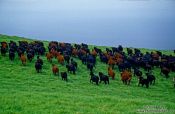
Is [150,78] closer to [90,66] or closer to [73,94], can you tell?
[90,66]

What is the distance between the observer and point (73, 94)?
28.3 metres

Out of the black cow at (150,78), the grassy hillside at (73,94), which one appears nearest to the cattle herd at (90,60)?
the black cow at (150,78)

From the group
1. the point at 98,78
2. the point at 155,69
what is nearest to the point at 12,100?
the point at 98,78

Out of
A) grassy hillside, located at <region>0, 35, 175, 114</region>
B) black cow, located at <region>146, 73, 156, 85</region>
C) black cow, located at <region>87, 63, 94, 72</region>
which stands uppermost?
black cow, located at <region>87, 63, 94, 72</region>

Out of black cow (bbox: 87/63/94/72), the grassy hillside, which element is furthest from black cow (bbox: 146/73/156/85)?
black cow (bbox: 87/63/94/72)

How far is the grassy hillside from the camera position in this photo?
21277 mm

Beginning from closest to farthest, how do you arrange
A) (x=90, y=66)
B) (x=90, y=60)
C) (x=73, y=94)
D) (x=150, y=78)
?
(x=73, y=94)
(x=150, y=78)
(x=90, y=66)
(x=90, y=60)

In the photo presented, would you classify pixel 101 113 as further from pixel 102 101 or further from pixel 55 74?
pixel 55 74

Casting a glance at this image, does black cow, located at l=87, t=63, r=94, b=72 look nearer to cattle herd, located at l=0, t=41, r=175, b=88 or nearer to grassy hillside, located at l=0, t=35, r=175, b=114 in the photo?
cattle herd, located at l=0, t=41, r=175, b=88

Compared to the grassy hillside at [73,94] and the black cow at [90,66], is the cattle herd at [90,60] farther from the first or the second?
the grassy hillside at [73,94]

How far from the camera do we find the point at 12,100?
2206 centimetres

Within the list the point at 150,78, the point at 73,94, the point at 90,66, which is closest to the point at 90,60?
the point at 90,66

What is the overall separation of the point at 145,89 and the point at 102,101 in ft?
38.2

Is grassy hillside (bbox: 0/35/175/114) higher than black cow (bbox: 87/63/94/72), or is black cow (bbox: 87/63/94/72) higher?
black cow (bbox: 87/63/94/72)
